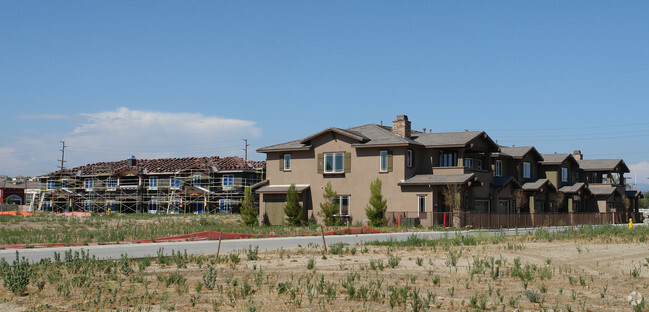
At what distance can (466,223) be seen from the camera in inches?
1736

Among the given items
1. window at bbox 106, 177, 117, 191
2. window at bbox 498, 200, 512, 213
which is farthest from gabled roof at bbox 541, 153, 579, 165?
window at bbox 106, 177, 117, 191

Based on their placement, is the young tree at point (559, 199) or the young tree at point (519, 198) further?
the young tree at point (559, 199)

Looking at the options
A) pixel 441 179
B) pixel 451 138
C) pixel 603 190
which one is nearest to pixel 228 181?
pixel 451 138

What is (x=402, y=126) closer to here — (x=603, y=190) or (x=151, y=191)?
(x=603, y=190)

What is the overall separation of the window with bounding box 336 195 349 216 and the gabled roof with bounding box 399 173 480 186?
15.3 ft

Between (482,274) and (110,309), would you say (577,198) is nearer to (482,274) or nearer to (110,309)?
(482,274)

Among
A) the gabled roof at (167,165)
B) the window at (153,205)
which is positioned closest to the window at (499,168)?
the gabled roof at (167,165)

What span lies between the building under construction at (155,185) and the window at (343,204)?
2976 centimetres

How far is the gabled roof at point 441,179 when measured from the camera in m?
43.8

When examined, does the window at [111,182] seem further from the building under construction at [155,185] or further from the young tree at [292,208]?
the young tree at [292,208]

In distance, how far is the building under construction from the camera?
79438 millimetres

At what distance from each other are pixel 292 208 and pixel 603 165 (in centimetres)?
3990

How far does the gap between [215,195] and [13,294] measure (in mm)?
66944

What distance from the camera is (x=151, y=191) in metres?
85.6
